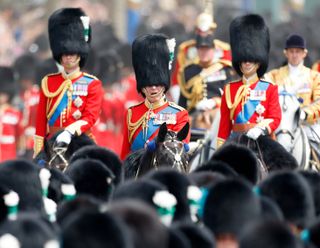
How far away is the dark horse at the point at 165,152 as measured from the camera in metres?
9.81

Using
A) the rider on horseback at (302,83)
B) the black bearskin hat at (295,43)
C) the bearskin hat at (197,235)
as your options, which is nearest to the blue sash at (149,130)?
the rider on horseback at (302,83)

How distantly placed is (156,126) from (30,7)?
60.8 feet

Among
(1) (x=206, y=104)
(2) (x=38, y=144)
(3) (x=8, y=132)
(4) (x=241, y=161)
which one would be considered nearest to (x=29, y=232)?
(4) (x=241, y=161)

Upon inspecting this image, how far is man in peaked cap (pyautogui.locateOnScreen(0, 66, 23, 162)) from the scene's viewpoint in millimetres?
16328

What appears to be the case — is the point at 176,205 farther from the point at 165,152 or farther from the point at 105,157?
the point at 105,157

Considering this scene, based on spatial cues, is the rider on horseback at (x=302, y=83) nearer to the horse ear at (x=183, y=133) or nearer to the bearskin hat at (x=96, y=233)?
the horse ear at (x=183, y=133)

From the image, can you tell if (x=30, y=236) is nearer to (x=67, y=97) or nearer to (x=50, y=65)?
(x=67, y=97)

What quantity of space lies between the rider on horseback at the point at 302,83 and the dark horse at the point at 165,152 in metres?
3.04

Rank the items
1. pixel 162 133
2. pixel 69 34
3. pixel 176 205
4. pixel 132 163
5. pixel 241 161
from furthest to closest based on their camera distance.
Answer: pixel 69 34
pixel 132 163
pixel 162 133
pixel 241 161
pixel 176 205

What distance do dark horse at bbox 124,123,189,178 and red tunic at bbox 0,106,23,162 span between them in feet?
20.2

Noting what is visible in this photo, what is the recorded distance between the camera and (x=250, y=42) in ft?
39.9

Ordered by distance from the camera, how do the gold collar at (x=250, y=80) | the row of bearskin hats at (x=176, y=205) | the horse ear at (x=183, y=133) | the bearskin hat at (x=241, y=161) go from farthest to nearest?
the gold collar at (x=250, y=80), the horse ear at (x=183, y=133), the bearskin hat at (x=241, y=161), the row of bearskin hats at (x=176, y=205)

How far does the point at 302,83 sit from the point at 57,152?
134 inches

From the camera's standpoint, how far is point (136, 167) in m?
10.4
